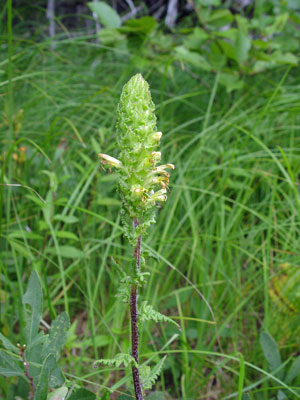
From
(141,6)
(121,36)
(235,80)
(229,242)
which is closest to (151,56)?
(121,36)

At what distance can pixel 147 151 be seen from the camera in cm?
99

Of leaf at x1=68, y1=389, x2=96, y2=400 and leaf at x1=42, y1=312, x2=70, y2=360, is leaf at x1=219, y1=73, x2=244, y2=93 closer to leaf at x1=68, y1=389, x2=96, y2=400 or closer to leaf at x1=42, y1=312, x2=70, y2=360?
leaf at x1=42, y1=312, x2=70, y2=360

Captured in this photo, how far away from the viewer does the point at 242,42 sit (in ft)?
9.22

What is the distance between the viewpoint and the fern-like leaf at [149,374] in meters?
1.10

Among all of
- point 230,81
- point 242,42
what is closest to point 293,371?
point 230,81

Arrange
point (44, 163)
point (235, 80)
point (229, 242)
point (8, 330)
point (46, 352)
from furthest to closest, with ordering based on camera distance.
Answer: point (235, 80)
point (44, 163)
point (229, 242)
point (8, 330)
point (46, 352)

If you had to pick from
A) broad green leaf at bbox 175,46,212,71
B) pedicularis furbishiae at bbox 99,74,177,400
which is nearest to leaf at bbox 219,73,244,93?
broad green leaf at bbox 175,46,212,71

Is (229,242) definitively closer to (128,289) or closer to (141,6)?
(128,289)

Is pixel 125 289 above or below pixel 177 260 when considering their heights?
above

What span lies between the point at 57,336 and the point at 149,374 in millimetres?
325

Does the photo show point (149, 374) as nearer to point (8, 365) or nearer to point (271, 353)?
point (8, 365)

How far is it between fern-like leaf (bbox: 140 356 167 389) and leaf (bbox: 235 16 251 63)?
2349mm

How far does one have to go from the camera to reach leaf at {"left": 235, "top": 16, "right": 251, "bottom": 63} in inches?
110

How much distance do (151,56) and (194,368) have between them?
7.46ft
